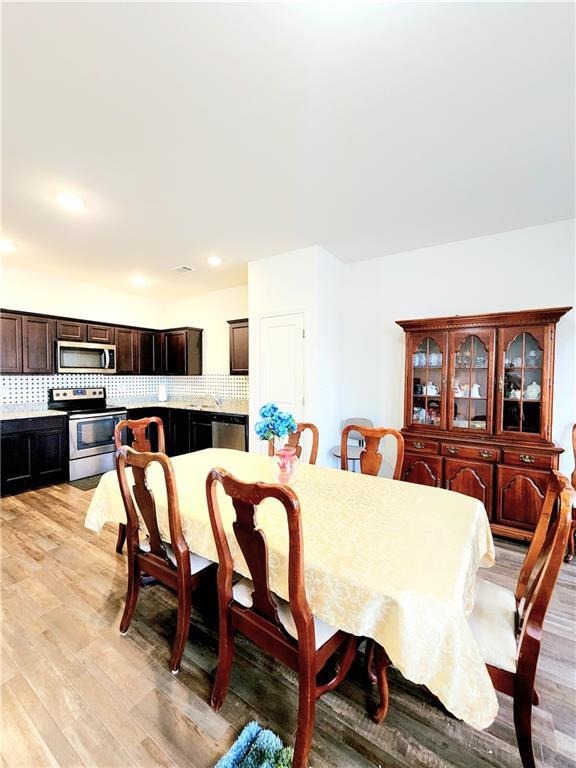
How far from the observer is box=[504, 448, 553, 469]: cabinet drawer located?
279 centimetres

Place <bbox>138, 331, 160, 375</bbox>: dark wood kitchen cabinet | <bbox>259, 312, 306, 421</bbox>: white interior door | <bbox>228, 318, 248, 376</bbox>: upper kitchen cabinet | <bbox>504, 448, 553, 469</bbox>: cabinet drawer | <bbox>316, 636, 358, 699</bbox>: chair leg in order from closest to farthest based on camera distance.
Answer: <bbox>316, 636, 358, 699</bbox>: chair leg
<bbox>504, 448, 553, 469</bbox>: cabinet drawer
<bbox>259, 312, 306, 421</bbox>: white interior door
<bbox>228, 318, 248, 376</bbox>: upper kitchen cabinet
<bbox>138, 331, 160, 375</bbox>: dark wood kitchen cabinet

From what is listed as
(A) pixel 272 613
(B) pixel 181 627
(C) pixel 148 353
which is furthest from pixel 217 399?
(A) pixel 272 613

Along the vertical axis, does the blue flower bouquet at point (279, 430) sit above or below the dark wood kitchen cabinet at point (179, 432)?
above

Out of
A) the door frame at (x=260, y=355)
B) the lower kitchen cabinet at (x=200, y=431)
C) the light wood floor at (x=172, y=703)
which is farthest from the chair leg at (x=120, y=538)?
the lower kitchen cabinet at (x=200, y=431)

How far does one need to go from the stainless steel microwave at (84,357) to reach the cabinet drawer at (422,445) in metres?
4.37

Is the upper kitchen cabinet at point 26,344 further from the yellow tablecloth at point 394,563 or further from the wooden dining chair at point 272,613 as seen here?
the wooden dining chair at point 272,613

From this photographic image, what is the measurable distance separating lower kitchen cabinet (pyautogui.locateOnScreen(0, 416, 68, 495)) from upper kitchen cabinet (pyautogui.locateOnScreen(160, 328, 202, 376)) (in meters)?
1.89

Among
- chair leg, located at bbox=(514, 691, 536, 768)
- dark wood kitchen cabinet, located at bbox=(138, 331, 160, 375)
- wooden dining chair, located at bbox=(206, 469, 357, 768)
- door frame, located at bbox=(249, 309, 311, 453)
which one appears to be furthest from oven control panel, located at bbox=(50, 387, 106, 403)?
chair leg, located at bbox=(514, 691, 536, 768)

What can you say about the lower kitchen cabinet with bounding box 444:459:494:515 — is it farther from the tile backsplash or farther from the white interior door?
the tile backsplash

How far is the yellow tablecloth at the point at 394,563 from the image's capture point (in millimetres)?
1015

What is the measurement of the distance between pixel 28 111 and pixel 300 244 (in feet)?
7.71

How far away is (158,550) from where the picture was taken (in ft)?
5.83

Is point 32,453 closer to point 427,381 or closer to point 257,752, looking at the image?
point 257,752

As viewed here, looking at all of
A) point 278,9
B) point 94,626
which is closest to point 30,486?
point 94,626
